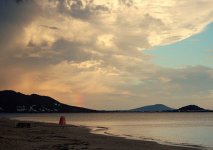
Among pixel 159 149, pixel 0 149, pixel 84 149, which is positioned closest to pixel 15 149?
pixel 0 149

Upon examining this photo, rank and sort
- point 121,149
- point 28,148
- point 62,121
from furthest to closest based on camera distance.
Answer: point 62,121 → point 121,149 → point 28,148

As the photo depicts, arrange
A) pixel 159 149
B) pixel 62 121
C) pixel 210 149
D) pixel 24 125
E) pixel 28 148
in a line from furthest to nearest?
pixel 62 121 → pixel 24 125 → pixel 210 149 → pixel 159 149 → pixel 28 148

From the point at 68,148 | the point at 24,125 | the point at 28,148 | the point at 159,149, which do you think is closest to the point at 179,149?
the point at 159,149

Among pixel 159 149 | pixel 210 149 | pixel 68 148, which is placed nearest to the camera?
pixel 68 148

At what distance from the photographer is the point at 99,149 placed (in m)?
27.3

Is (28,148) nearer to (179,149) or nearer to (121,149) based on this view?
(121,149)

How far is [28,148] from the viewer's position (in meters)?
24.6

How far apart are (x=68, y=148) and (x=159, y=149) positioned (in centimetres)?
851

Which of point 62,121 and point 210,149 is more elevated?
point 62,121

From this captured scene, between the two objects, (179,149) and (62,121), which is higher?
(62,121)

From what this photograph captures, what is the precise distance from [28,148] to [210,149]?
18058mm

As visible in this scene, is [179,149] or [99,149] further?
[179,149]

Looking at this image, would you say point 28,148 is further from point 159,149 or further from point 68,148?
point 159,149

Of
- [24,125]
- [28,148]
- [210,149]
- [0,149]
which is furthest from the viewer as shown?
[24,125]
